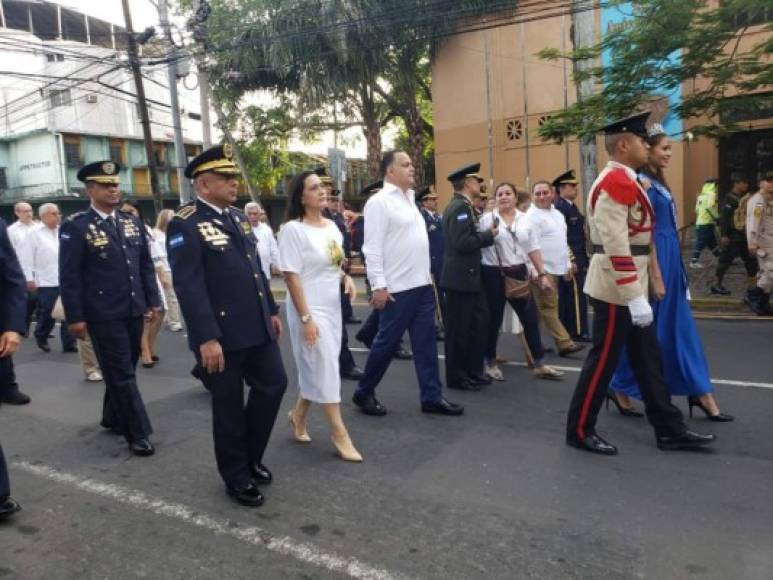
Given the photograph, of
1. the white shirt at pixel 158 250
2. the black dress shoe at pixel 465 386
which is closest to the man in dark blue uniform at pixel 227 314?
the black dress shoe at pixel 465 386

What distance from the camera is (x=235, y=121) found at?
22.8 meters

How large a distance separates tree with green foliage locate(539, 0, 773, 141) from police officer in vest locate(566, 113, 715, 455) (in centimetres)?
611

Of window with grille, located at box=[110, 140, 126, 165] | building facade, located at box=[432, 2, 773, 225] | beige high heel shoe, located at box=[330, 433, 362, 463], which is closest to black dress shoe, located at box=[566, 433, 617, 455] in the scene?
beige high heel shoe, located at box=[330, 433, 362, 463]

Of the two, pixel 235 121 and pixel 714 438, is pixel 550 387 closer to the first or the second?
pixel 714 438

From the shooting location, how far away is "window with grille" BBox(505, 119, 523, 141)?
1806 cm

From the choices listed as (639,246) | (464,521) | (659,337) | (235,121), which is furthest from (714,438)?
(235,121)

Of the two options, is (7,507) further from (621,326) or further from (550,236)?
(550,236)

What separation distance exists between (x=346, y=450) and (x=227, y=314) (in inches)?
49.9

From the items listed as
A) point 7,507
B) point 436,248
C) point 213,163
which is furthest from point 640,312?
point 436,248

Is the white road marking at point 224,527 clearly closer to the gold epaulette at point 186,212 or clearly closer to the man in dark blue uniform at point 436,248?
the gold epaulette at point 186,212

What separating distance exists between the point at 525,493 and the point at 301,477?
4.17ft

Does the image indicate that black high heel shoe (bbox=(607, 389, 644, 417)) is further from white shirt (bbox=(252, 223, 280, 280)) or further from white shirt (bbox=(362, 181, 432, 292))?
white shirt (bbox=(252, 223, 280, 280))

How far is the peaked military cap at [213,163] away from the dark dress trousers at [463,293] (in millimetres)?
2500

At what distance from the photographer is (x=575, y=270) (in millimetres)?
7566
